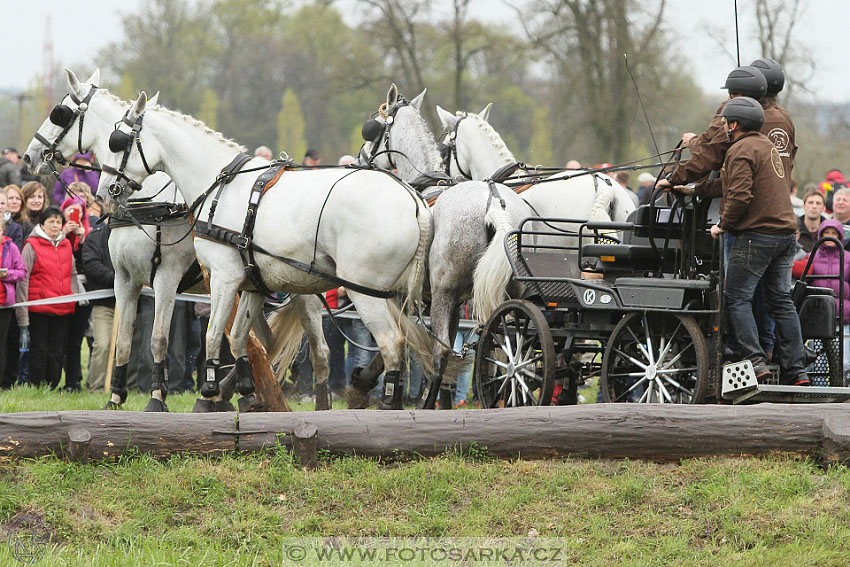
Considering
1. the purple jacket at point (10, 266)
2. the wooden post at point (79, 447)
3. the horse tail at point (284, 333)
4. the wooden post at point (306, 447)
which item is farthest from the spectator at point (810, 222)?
the purple jacket at point (10, 266)

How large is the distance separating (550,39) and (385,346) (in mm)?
17068

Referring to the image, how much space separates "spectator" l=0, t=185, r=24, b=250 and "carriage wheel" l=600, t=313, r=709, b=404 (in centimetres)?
686

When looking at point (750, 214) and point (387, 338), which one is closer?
point (750, 214)

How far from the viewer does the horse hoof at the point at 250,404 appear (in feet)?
29.0

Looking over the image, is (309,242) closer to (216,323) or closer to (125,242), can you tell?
(216,323)

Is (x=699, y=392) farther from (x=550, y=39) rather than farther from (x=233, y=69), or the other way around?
(x=233, y=69)

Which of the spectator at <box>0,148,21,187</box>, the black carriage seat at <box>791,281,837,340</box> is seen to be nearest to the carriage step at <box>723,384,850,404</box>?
the black carriage seat at <box>791,281,837,340</box>

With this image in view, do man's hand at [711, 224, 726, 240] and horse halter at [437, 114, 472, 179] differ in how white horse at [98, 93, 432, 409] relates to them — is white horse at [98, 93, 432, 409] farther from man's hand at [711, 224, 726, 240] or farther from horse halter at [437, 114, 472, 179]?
horse halter at [437, 114, 472, 179]

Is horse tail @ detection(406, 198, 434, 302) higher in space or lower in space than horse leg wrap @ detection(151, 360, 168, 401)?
higher

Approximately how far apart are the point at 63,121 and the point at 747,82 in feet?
17.6

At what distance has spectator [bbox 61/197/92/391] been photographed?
11.8m

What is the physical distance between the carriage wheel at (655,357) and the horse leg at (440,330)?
4.55 feet

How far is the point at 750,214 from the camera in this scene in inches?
270

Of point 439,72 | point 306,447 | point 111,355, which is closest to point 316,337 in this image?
point 306,447
